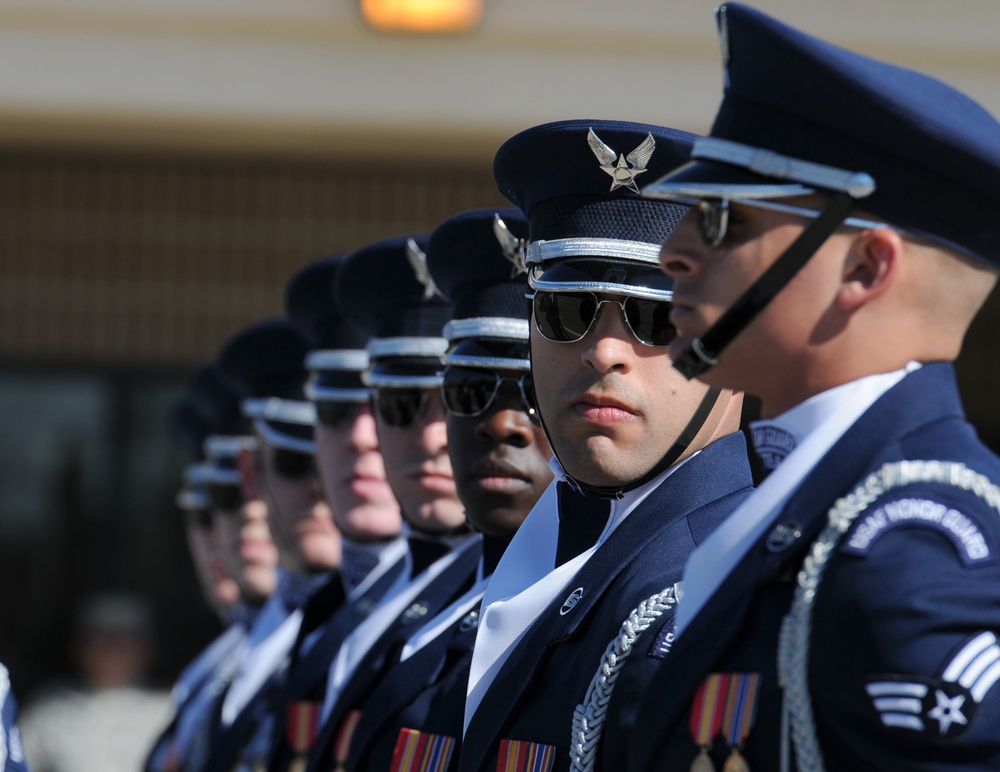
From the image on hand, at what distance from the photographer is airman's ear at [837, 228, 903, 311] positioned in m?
1.79

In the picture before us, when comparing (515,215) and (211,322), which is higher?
(211,322)

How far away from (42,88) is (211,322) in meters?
1.57

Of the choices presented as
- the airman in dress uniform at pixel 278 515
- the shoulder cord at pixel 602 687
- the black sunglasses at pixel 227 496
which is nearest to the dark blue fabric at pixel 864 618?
the shoulder cord at pixel 602 687

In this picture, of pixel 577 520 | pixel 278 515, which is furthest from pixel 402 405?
pixel 278 515

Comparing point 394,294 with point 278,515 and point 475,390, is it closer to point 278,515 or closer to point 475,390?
point 475,390

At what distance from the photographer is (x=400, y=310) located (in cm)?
397

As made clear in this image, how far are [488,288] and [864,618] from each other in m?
1.73

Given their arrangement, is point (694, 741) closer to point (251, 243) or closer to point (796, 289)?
point (796, 289)

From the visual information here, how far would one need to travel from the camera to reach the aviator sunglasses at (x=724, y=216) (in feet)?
5.91

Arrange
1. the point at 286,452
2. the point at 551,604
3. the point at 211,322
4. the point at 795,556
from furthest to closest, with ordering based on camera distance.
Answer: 1. the point at 211,322
2. the point at 286,452
3. the point at 551,604
4. the point at 795,556

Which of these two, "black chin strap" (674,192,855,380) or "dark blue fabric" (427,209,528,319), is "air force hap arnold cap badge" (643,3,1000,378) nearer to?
"black chin strap" (674,192,855,380)

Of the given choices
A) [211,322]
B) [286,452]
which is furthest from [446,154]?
[286,452]

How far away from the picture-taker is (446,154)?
25.8 ft

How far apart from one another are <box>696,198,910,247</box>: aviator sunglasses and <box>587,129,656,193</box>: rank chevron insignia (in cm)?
73
